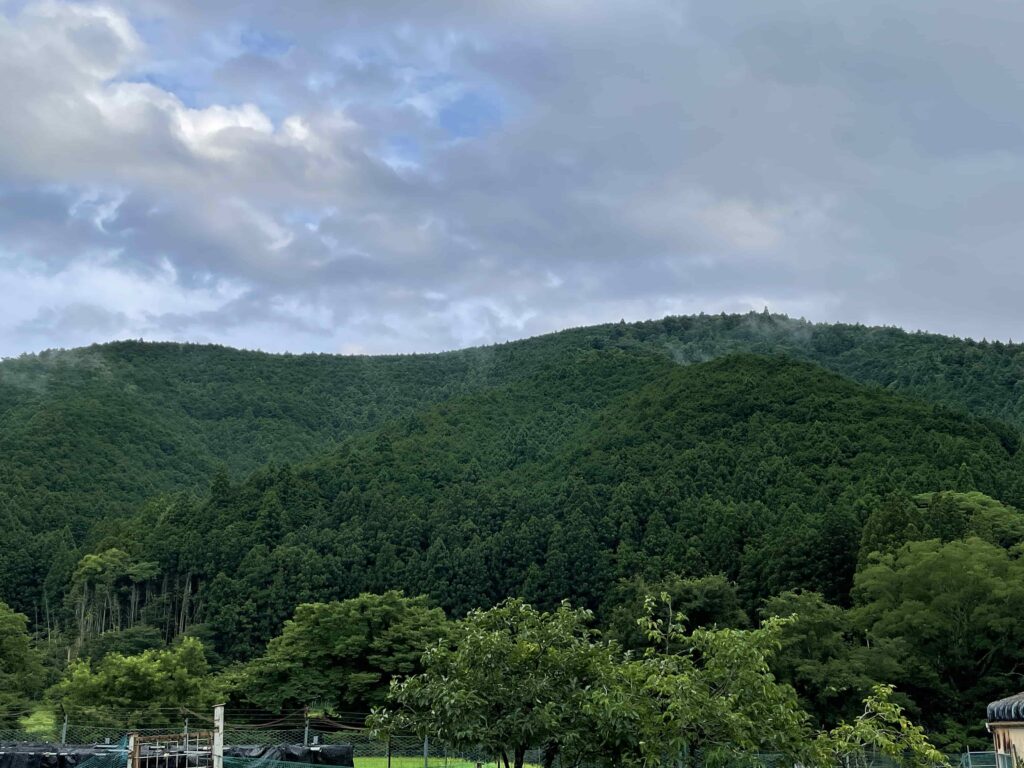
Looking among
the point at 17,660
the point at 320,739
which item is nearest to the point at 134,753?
the point at 320,739

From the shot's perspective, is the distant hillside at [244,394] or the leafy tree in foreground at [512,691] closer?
the leafy tree in foreground at [512,691]

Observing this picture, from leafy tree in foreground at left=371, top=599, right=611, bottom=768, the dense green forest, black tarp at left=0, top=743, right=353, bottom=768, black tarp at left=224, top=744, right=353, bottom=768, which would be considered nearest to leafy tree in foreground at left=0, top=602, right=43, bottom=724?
the dense green forest

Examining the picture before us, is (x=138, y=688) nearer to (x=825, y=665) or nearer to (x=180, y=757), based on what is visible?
(x=180, y=757)

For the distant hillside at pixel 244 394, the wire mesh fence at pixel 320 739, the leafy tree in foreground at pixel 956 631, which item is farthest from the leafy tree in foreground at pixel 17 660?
the distant hillside at pixel 244 394

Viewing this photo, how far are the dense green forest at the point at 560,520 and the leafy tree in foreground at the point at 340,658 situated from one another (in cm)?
14

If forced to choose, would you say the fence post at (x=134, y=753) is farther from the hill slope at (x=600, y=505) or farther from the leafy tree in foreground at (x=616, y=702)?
the hill slope at (x=600, y=505)

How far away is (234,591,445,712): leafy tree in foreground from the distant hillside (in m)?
52.4

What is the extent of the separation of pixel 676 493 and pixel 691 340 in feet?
291

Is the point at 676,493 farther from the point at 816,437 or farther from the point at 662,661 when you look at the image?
the point at 662,661

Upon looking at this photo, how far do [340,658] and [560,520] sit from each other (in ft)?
120

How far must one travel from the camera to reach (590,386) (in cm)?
12694

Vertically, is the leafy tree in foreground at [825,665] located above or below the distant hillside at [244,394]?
below

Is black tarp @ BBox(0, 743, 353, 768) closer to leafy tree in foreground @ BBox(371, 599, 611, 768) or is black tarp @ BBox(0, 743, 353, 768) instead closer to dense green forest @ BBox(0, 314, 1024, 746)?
leafy tree in foreground @ BBox(371, 599, 611, 768)

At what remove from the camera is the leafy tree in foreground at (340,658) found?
47719mm
